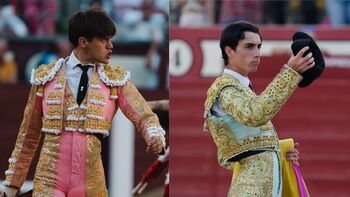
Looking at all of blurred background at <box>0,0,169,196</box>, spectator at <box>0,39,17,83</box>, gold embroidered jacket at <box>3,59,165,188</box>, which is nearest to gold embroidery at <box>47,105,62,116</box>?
gold embroidered jacket at <box>3,59,165,188</box>

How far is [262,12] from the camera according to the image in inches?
344

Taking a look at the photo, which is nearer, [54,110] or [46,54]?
[54,110]

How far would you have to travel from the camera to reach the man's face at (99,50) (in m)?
4.02

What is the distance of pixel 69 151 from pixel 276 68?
4.16m

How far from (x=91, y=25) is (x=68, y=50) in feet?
13.3

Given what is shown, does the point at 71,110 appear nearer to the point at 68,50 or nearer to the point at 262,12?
the point at 68,50

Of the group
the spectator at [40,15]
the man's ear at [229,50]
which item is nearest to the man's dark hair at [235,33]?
the man's ear at [229,50]

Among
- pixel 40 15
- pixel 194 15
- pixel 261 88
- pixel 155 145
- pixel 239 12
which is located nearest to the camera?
pixel 155 145

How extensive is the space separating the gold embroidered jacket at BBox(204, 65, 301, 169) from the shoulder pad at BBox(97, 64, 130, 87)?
0.36m

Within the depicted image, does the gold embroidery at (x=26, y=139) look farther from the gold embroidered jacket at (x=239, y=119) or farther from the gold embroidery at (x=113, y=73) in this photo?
the gold embroidered jacket at (x=239, y=119)

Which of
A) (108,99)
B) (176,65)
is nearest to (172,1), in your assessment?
(176,65)

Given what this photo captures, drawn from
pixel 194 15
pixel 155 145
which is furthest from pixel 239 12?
pixel 155 145

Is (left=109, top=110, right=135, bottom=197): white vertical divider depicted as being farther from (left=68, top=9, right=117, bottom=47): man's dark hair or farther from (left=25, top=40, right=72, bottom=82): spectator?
(left=68, top=9, right=117, bottom=47): man's dark hair

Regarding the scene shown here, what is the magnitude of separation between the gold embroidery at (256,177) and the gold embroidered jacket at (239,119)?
0.15 feet
